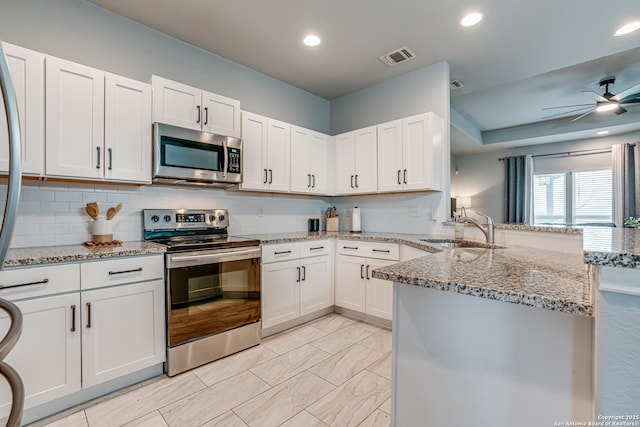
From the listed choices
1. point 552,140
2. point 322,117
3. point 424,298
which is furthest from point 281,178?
point 552,140

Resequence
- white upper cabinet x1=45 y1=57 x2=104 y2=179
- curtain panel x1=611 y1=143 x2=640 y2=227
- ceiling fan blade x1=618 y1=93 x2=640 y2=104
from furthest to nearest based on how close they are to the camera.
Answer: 1. curtain panel x1=611 y1=143 x2=640 y2=227
2. ceiling fan blade x1=618 y1=93 x2=640 y2=104
3. white upper cabinet x1=45 y1=57 x2=104 y2=179

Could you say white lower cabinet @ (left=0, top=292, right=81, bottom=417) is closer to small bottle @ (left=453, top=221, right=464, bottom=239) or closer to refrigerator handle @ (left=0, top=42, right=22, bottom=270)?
refrigerator handle @ (left=0, top=42, right=22, bottom=270)

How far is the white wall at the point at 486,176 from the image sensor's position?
21.5 ft

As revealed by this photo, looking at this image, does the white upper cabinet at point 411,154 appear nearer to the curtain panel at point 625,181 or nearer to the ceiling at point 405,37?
the ceiling at point 405,37

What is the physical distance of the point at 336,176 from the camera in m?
3.72

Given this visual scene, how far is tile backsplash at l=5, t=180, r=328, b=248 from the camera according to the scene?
2043mm

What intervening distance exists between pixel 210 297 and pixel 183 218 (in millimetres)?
827

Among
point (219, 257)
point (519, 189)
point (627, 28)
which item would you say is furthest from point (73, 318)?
point (519, 189)

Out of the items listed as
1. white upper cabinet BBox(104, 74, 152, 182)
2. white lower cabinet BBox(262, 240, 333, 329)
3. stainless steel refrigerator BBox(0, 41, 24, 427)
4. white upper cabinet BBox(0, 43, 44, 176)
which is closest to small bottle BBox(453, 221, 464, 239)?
white lower cabinet BBox(262, 240, 333, 329)

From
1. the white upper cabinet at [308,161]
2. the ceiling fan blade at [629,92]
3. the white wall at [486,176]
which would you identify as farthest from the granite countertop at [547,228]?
the white wall at [486,176]

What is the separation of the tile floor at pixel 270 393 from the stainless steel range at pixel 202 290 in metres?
0.13

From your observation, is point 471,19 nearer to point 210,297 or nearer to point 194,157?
point 194,157

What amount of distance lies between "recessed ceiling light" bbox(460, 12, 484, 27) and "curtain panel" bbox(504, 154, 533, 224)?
205 inches

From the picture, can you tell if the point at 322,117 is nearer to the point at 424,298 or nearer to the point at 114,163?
the point at 114,163
